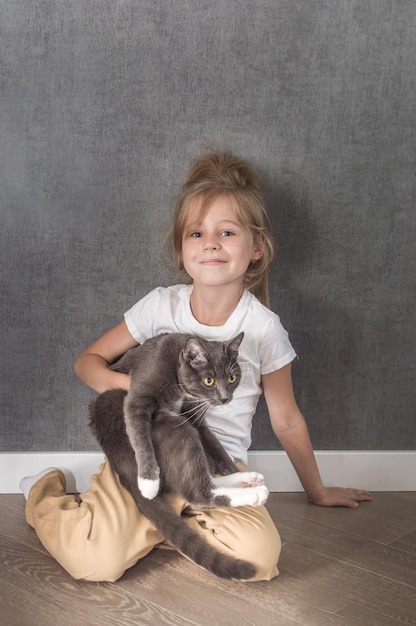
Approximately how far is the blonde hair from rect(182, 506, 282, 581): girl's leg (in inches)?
22.3

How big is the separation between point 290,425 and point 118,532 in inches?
21.4

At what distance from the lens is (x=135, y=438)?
154cm

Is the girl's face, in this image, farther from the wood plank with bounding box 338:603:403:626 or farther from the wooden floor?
the wood plank with bounding box 338:603:403:626

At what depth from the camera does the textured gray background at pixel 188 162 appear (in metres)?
1.88

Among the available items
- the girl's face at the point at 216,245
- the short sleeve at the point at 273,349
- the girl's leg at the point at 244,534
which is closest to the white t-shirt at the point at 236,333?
the short sleeve at the point at 273,349

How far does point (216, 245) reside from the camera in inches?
67.2

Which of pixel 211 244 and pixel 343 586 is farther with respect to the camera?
pixel 211 244

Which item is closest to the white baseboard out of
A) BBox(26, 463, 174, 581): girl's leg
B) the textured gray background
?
the textured gray background

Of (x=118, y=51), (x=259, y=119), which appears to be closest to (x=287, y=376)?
(x=259, y=119)

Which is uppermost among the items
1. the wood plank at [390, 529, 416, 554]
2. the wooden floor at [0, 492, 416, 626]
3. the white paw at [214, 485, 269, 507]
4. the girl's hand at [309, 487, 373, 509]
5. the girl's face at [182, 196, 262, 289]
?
the girl's face at [182, 196, 262, 289]

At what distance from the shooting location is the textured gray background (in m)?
1.88

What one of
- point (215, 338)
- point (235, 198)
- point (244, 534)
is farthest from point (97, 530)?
point (235, 198)

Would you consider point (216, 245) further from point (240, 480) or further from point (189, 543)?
point (189, 543)

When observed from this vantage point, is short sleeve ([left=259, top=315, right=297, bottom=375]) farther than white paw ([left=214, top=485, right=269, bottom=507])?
Yes
